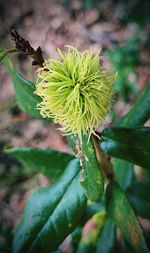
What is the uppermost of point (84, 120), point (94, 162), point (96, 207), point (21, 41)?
→ point (21, 41)

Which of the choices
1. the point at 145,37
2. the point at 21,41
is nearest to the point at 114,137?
the point at 21,41

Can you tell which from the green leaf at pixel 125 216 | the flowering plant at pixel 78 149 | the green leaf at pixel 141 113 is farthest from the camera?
the green leaf at pixel 141 113

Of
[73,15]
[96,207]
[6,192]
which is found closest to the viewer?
[96,207]

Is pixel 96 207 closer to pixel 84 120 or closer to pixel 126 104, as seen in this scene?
pixel 84 120

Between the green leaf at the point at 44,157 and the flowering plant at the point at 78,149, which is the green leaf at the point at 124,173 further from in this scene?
the green leaf at the point at 44,157

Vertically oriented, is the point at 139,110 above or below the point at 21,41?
below

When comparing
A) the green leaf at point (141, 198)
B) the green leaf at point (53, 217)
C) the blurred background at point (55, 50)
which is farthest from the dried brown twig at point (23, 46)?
the blurred background at point (55, 50)

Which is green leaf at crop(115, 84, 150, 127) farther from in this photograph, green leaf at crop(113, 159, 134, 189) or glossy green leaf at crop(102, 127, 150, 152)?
green leaf at crop(113, 159, 134, 189)
